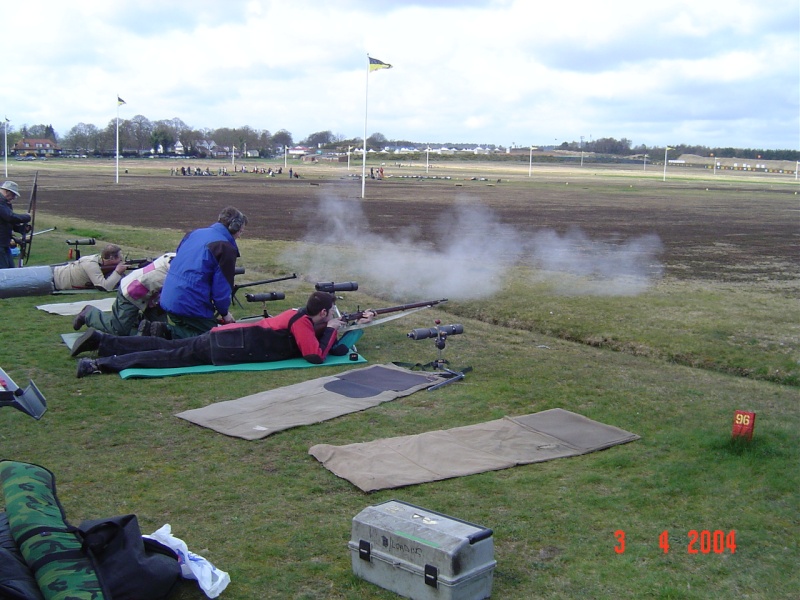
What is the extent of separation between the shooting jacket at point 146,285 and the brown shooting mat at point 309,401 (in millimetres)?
2694

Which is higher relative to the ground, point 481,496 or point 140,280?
point 140,280

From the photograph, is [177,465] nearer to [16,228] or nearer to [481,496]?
[481,496]

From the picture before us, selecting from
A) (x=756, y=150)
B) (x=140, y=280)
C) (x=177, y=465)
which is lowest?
(x=177, y=465)

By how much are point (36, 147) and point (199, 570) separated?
526ft

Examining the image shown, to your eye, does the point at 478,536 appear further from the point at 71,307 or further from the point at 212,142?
the point at 212,142

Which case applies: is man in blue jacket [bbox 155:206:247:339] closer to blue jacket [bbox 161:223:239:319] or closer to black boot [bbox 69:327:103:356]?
blue jacket [bbox 161:223:239:319]

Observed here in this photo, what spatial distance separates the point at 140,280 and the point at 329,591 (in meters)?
6.41

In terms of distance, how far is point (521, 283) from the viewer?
50.1ft

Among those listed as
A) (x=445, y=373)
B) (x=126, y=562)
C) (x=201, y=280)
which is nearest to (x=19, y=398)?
(x=126, y=562)

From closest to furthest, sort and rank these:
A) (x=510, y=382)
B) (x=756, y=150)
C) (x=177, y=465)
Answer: (x=177, y=465) → (x=510, y=382) → (x=756, y=150)

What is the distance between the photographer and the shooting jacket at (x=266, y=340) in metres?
8.84

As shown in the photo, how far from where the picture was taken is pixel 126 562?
404 cm

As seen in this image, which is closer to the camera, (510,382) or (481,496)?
(481,496)

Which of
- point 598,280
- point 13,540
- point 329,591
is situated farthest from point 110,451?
point 598,280
